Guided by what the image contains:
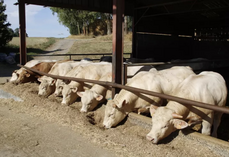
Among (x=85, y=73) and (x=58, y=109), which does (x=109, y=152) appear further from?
(x=85, y=73)

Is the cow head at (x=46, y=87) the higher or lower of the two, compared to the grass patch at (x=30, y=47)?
lower

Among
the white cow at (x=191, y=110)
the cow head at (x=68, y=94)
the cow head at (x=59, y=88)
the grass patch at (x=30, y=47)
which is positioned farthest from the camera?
the grass patch at (x=30, y=47)

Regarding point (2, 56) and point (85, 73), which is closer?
point (85, 73)

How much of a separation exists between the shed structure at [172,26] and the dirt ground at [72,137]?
5.57 meters

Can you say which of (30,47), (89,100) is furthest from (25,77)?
(30,47)

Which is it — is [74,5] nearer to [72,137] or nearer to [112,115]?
[112,115]

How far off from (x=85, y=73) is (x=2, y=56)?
14256 mm

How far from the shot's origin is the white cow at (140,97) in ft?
17.0

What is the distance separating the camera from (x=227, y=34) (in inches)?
539

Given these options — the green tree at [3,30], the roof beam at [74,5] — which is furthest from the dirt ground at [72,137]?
the green tree at [3,30]

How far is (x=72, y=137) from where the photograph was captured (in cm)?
474

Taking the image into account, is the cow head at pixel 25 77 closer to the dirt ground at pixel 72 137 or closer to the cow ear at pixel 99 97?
the dirt ground at pixel 72 137

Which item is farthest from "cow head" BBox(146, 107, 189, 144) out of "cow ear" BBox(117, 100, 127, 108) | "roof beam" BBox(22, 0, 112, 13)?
"roof beam" BBox(22, 0, 112, 13)

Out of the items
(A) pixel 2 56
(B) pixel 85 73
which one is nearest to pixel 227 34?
(B) pixel 85 73
